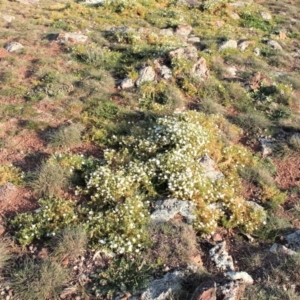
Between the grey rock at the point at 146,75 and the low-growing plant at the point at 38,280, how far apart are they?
24.1 ft

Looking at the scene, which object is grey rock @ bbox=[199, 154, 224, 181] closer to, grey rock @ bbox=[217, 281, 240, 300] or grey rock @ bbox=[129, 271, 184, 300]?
grey rock @ bbox=[129, 271, 184, 300]

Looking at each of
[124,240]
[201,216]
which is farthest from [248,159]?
[124,240]

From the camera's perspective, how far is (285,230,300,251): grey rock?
23.8 feet

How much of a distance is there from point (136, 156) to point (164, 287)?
343cm

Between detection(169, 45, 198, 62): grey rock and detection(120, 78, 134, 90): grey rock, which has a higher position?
detection(169, 45, 198, 62): grey rock

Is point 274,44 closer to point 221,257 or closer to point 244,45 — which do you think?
point 244,45

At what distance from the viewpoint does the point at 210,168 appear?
28.9ft

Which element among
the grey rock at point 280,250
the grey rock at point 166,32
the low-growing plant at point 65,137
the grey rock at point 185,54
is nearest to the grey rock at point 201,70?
the grey rock at point 185,54

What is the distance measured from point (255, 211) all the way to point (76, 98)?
248 inches

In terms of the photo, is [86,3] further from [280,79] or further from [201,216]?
[201,216]

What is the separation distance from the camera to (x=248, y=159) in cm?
964

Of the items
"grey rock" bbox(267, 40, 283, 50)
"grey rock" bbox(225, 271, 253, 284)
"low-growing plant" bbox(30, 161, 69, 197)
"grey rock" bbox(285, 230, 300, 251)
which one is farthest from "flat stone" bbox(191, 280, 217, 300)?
"grey rock" bbox(267, 40, 283, 50)

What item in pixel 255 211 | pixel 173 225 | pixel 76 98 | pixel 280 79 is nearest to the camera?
pixel 173 225

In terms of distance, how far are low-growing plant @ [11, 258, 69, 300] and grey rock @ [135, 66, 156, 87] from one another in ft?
24.1
